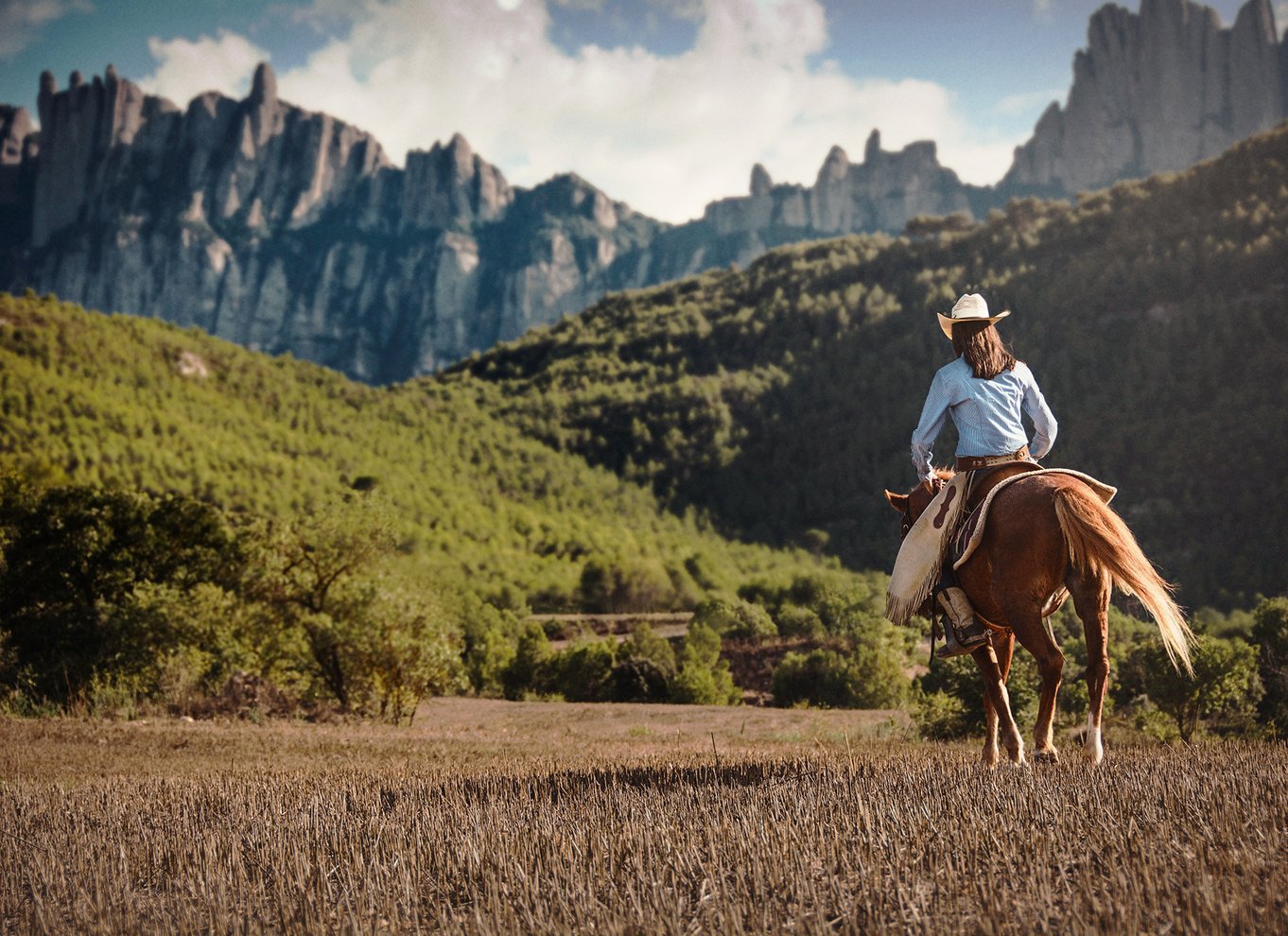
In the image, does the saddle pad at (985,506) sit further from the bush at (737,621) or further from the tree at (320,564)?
the bush at (737,621)

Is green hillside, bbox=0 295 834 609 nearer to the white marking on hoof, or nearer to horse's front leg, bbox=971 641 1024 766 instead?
horse's front leg, bbox=971 641 1024 766

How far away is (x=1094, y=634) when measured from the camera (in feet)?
16.4

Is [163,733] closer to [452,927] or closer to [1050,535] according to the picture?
[452,927]

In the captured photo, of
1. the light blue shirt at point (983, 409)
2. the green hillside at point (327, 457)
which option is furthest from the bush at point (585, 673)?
the light blue shirt at point (983, 409)

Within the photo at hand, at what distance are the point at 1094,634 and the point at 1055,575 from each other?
37 cm

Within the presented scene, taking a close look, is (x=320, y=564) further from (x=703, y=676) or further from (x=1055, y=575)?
(x=1055, y=575)

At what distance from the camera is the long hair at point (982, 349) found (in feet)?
19.5

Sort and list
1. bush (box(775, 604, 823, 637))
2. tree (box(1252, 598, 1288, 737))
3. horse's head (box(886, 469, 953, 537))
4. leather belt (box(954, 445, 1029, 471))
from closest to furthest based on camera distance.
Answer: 1. leather belt (box(954, 445, 1029, 471))
2. horse's head (box(886, 469, 953, 537))
3. tree (box(1252, 598, 1288, 737))
4. bush (box(775, 604, 823, 637))

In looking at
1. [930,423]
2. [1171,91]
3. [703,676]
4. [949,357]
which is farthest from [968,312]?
[1171,91]

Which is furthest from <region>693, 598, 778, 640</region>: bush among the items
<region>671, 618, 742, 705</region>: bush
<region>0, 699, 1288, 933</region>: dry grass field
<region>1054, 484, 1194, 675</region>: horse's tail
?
<region>1054, 484, 1194, 675</region>: horse's tail

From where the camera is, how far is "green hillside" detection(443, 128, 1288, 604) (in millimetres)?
61000

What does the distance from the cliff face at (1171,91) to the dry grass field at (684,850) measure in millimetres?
211327

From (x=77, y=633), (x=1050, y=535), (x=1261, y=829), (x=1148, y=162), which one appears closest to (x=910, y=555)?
→ (x=1050, y=535)

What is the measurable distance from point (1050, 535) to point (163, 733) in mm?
9741
